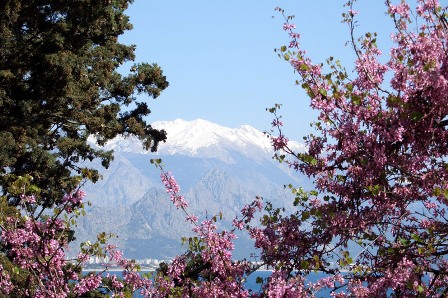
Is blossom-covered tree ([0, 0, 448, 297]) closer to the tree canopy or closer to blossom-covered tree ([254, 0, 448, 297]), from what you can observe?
blossom-covered tree ([254, 0, 448, 297])

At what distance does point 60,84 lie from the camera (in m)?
15.7

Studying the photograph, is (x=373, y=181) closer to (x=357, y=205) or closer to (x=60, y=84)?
(x=357, y=205)

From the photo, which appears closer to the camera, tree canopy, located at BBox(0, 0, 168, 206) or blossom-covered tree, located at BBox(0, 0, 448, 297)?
blossom-covered tree, located at BBox(0, 0, 448, 297)

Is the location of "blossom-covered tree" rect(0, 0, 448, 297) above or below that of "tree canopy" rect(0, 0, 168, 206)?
below

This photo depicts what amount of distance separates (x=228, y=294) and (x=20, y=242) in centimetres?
216

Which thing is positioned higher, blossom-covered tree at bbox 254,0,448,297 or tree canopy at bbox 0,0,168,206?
tree canopy at bbox 0,0,168,206

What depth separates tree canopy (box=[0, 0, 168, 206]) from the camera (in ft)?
52.2

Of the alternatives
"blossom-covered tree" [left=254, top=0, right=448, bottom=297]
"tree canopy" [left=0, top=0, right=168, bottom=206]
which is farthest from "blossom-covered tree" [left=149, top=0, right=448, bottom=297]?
"tree canopy" [left=0, top=0, right=168, bottom=206]

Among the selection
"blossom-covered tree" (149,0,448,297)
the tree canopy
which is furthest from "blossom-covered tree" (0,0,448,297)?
the tree canopy

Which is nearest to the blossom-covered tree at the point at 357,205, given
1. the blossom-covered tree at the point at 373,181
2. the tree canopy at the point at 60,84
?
the blossom-covered tree at the point at 373,181

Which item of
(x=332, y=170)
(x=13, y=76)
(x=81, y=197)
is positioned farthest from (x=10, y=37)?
(x=332, y=170)

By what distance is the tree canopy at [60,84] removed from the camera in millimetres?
15898

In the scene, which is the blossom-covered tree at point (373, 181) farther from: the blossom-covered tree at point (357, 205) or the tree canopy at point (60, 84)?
the tree canopy at point (60, 84)

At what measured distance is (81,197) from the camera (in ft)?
19.5
